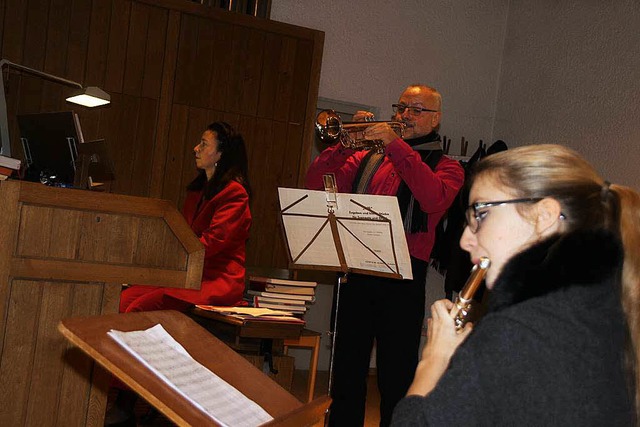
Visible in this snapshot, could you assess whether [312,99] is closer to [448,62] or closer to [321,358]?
[448,62]

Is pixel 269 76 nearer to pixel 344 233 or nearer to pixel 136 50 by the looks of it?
pixel 136 50

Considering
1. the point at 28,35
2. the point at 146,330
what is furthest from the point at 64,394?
the point at 28,35

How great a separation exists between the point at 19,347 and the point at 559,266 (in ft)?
5.61

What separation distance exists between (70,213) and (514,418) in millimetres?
1663

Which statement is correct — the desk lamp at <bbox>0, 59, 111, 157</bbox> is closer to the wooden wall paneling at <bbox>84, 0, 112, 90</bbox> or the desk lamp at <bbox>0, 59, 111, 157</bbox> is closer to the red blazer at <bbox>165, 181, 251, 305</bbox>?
the wooden wall paneling at <bbox>84, 0, 112, 90</bbox>

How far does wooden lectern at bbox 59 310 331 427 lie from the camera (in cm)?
144

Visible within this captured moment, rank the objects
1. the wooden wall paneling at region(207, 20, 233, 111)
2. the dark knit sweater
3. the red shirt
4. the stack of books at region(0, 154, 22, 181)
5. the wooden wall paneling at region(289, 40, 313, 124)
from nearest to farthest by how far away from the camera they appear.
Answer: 1. the dark knit sweater
2. the stack of books at region(0, 154, 22, 181)
3. the red shirt
4. the wooden wall paneling at region(207, 20, 233, 111)
5. the wooden wall paneling at region(289, 40, 313, 124)

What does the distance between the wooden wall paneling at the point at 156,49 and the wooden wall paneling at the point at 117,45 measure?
0.47 ft

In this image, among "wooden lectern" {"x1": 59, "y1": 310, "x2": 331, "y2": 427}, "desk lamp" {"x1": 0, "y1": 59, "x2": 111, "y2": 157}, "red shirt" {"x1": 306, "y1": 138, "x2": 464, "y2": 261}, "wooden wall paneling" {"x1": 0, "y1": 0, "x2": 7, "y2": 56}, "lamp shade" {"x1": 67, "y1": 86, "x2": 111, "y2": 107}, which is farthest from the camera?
"wooden wall paneling" {"x1": 0, "y1": 0, "x2": 7, "y2": 56}

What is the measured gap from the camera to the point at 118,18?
17.3ft

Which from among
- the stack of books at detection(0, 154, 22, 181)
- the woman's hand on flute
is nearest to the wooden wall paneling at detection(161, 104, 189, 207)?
the stack of books at detection(0, 154, 22, 181)

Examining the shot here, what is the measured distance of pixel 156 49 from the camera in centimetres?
540

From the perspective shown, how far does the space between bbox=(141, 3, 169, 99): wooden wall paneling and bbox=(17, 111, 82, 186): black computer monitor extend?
1535 mm

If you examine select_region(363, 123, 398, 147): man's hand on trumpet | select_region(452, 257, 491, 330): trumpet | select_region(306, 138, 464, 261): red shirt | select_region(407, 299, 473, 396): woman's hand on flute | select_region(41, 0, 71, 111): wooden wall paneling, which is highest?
select_region(41, 0, 71, 111): wooden wall paneling
